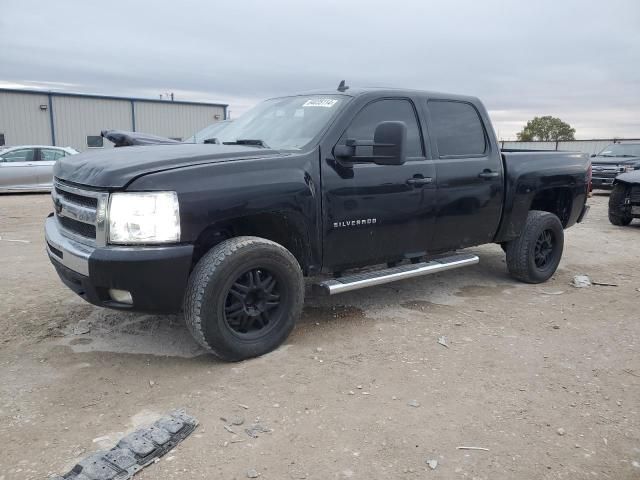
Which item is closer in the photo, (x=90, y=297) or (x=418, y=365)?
(x=90, y=297)

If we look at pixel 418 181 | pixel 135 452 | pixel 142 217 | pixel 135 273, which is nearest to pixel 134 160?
pixel 142 217

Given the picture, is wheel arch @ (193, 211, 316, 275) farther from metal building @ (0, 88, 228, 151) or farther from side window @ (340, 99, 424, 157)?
metal building @ (0, 88, 228, 151)

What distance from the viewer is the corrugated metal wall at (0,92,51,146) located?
2530 centimetres

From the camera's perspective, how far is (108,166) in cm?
331

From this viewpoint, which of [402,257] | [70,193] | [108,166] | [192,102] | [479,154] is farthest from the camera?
→ [192,102]

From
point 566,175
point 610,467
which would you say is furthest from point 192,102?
point 610,467

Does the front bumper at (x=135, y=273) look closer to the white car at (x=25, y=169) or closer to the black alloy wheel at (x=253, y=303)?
the black alloy wheel at (x=253, y=303)

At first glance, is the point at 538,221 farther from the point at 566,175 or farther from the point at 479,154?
the point at 479,154

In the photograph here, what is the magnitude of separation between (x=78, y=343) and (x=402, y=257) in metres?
2.63

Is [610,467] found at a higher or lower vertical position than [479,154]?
lower

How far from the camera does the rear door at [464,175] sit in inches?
186

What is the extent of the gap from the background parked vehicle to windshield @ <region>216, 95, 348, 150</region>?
13.6 meters

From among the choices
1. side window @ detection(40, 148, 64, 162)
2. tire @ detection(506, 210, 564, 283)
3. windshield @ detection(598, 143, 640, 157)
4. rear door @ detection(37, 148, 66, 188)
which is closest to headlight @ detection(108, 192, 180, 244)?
tire @ detection(506, 210, 564, 283)

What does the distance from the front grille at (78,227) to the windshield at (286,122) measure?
1379 millimetres
